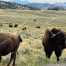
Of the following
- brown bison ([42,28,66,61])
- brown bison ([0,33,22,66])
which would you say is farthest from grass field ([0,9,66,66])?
brown bison ([0,33,22,66])

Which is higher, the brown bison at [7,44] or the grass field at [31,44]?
the brown bison at [7,44]

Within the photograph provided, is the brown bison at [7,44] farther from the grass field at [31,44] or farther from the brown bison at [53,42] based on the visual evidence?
the brown bison at [53,42]

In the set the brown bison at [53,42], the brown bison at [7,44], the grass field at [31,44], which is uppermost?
the brown bison at [7,44]

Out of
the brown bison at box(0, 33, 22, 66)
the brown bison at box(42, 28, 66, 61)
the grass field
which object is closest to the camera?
the brown bison at box(0, 33, 22, 66)

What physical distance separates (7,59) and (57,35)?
338 centimetres

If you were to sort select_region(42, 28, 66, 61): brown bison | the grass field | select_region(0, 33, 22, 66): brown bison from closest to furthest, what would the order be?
select_region(0, 33, 22, 66): brown bison, the grass field, select_region(42, 28, 66, 61): brown bison

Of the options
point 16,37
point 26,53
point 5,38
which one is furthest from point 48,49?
point 5,38

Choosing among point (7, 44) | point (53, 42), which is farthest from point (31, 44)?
point (7, 44)

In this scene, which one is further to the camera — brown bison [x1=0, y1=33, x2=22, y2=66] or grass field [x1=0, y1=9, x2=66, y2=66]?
grass field [x1=0, y1=9, x2=66, y2=66]

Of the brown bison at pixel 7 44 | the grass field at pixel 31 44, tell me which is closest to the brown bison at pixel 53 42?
the grass field at pixel 31 44

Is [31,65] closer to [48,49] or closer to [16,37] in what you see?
[16,37]

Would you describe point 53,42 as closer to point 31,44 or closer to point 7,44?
point 7,44

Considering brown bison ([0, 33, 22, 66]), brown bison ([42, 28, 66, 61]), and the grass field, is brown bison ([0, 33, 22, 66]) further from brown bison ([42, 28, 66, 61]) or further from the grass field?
brown bison ([42, 28, 66, 61])

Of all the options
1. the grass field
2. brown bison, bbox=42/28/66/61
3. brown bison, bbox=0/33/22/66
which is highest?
brown bison, bbox=0/33/22/66
